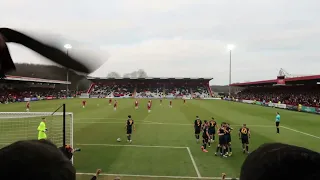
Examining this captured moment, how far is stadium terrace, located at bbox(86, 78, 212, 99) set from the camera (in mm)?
92419

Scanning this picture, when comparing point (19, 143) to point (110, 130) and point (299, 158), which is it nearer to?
point (299, 158)

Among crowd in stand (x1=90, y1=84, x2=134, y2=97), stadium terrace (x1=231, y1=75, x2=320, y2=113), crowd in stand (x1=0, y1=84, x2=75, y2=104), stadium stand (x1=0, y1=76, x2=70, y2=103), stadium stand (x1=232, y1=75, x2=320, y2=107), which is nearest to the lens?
stadium terrace (x1=231, y1=75, x2=320, y2=113)

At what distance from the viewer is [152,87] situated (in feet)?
323

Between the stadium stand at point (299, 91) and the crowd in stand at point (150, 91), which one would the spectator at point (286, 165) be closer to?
the stadium stand at point (299, 91)

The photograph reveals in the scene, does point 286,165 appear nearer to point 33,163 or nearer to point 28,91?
point 33,163

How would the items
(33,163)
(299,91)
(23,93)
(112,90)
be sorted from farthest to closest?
(112,90), (23,93), (299,91), (33,163)

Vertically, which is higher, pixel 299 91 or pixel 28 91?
pixel 299 91

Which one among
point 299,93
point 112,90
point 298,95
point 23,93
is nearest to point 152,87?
point 112,90

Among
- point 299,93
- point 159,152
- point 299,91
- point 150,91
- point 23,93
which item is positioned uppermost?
point 299,91

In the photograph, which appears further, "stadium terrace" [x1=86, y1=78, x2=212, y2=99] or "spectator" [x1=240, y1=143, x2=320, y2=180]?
"stadium terrace" [x1=86, y1=78, x2=212, y2=99]

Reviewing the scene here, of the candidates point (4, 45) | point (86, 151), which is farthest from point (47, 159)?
point (86, 151)

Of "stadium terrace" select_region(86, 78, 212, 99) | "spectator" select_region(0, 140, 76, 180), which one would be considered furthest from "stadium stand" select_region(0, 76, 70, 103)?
"spectator" select_region(0, 140, 76, 180)

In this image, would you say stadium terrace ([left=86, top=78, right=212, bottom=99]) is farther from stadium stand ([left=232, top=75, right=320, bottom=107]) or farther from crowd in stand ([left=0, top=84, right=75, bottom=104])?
stadium stand ([left=232, top=75, right=320, bottom=107])

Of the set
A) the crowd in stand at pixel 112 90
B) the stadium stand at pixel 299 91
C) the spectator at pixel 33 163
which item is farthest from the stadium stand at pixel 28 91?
the spectator at pixel 33 163
